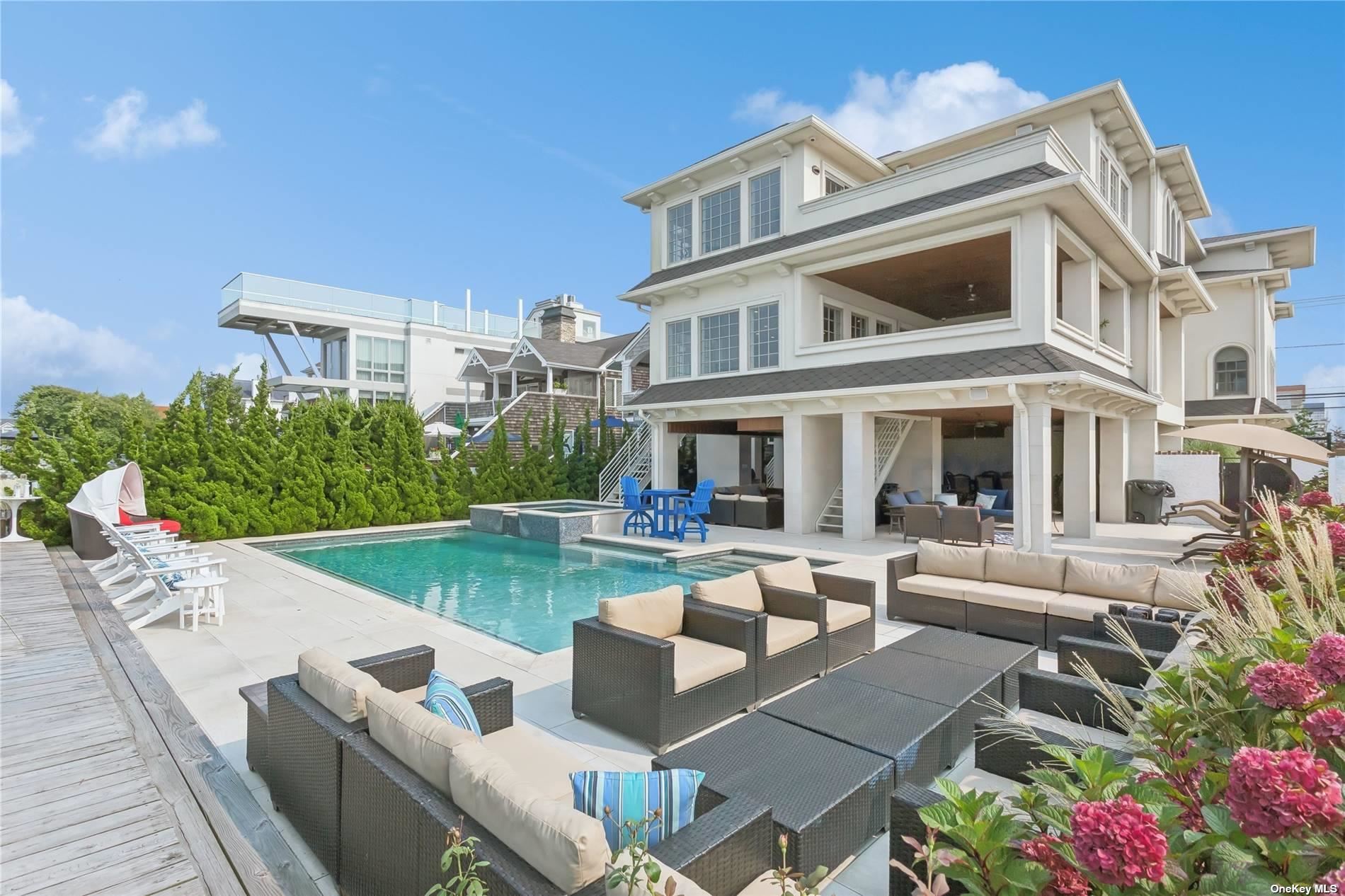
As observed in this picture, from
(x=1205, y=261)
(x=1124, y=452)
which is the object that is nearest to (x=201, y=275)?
(x=1124, y=452)

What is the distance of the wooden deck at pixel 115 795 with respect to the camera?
9.15ft

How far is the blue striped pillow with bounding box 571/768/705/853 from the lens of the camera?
210 centimetres

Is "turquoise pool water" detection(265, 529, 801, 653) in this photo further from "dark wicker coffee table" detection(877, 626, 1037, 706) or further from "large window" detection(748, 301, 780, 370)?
"large window" detection(748, 301, 780, 370)

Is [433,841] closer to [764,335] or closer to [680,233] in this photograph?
[764,335]

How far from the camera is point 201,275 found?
3023cm

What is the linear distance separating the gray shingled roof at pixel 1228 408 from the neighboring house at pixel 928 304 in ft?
10.1

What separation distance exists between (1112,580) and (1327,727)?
4.92m

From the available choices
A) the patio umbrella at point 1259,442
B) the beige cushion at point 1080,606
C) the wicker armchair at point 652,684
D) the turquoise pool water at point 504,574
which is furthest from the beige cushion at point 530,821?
the patio umbrella at point 1259,442

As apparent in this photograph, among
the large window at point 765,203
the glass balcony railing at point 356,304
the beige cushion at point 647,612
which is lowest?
the beige cushion at point 647,612

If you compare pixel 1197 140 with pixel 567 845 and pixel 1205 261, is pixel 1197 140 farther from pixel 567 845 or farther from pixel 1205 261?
pixel 567 845

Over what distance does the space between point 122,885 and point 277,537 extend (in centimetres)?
1309

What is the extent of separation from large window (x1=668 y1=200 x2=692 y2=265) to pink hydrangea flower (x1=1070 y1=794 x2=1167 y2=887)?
1684cm

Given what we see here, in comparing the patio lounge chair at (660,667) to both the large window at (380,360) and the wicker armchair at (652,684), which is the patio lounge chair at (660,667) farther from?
the large window at (380,360)

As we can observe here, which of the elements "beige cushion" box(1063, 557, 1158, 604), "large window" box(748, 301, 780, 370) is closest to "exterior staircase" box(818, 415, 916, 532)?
"large window" box(748, 301, 780, 370)
